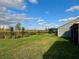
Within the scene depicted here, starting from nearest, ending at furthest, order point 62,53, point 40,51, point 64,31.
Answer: point 62,53 → point 40,51 → point 64,31

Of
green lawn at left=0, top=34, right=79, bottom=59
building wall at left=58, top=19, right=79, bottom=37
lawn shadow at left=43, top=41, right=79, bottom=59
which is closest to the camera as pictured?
lawn shadow at left=43, top=41, right=79, bottom=59

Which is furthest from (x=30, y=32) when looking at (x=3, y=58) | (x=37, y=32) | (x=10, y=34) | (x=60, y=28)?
(x=3, y=58)

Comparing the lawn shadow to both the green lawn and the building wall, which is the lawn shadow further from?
the building wall

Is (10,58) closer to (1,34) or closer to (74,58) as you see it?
(74,58)

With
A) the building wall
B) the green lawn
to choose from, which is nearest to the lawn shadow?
the green lawn

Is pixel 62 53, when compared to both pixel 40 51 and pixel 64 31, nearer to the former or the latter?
pixel 40 51

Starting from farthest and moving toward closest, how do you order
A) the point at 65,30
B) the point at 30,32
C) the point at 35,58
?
the point at 30,32 < the point at 65,30 < the point at 35,58

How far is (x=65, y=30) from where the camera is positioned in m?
34.3

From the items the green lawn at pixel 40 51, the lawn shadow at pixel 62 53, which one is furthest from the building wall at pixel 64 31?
the lawn shadow at pixel 62 53

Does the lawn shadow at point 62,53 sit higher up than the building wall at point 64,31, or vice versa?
the building wall at point 64,31

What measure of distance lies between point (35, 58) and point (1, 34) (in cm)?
2570

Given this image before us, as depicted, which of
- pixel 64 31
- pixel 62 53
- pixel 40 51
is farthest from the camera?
pixel 64 31

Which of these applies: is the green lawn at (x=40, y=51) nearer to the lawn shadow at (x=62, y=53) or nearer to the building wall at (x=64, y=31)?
the lawn shadow at (x=62, y=53)

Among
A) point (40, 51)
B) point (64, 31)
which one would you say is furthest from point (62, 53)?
point (64, 31)
